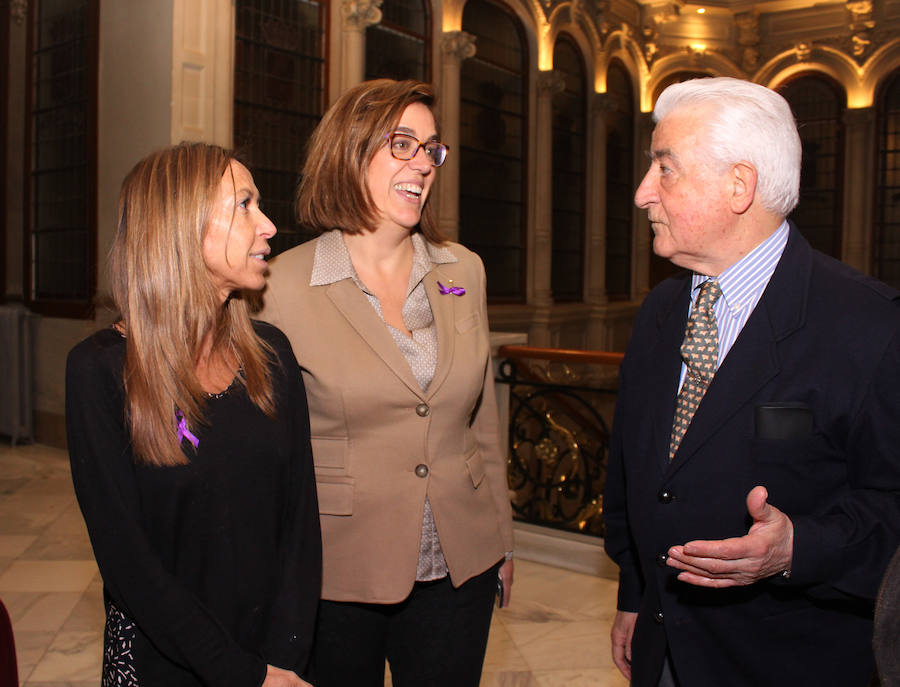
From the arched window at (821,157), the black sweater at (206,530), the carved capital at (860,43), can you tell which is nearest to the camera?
the black sweater at (206,530)

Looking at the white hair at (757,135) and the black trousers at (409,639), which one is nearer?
the white hair at (757,135)

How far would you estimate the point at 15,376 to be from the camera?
24.0 feet

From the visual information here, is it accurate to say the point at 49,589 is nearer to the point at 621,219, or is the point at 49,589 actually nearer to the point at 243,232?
the point at 243,232

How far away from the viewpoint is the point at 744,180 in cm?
158

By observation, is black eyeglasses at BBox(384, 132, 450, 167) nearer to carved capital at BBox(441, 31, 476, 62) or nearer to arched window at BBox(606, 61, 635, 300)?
carved capital at BBox(441, 31, 476, 62)

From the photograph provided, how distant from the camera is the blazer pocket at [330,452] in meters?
1.89

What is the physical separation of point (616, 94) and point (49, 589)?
1174 cm

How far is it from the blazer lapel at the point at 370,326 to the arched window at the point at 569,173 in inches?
411

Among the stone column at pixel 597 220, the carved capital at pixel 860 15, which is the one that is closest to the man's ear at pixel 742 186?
the stone column at pixel 597 220

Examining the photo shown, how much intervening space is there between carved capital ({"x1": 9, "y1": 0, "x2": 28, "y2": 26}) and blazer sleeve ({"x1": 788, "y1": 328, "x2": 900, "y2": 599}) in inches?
330

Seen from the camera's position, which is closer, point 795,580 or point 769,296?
point 795,580

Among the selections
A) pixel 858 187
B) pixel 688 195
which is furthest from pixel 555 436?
pixel 858 187

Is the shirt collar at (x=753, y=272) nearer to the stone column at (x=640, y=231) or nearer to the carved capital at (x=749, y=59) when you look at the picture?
the stone column at (x=640, y=231)

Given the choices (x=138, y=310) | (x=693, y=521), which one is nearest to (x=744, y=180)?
(x=693, y=521)
